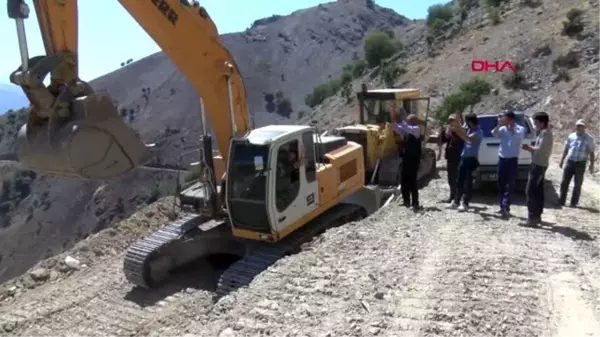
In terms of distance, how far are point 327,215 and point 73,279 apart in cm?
411

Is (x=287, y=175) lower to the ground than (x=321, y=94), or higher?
higher

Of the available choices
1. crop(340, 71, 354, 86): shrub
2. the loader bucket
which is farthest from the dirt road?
crop(340, 71, 354, 86): shrub

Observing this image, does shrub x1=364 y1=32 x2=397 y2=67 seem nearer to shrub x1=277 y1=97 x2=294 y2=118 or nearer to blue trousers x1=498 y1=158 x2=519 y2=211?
shrub x1=277 y1=97 x2=294 y2=118

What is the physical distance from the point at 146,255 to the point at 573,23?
1011 inches

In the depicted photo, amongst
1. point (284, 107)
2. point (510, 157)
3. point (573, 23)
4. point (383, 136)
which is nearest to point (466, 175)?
point (510, 157)

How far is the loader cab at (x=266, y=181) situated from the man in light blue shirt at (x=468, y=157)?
2.70 meters

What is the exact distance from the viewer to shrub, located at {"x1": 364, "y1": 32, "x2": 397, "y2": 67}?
49.2 m

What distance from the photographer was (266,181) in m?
7.97

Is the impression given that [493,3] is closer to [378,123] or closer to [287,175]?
[378,123]

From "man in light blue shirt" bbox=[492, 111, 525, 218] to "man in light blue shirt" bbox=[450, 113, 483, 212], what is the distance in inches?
19.9

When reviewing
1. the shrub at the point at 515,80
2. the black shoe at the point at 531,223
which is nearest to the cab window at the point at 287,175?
the black shoe at the point at 531,223

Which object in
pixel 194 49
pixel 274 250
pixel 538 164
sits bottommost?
pixel 274 250

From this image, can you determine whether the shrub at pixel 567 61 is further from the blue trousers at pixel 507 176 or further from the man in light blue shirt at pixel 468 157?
the blue trousers at pixel 507 176

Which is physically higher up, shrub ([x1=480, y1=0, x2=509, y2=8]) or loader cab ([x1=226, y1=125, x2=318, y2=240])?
shrub ([x1=480, y1=0, x2=509, y2=8])
